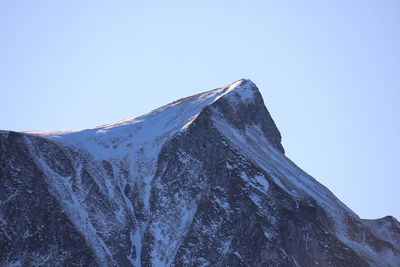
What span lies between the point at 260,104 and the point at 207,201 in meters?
44.3

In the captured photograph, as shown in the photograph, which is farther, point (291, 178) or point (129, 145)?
point (129, 145)

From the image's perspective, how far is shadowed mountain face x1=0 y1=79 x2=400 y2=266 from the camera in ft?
342

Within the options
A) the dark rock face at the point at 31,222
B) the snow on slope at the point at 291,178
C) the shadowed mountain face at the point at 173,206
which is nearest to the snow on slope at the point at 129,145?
the shadowed mountain face at the point at 173,206

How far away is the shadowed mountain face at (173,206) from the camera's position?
342ft

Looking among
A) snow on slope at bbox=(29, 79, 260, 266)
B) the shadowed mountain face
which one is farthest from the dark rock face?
snow on slope at bbox=(29, 79, 260, 266)

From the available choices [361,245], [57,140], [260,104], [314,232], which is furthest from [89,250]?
[260,104]

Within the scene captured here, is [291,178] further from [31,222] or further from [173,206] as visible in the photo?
[31,222]

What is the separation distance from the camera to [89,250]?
339ft

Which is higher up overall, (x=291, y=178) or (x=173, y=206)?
(x=291, y=178)

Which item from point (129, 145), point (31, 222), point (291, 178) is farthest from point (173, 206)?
point (291, 178)

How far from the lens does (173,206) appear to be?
381ft

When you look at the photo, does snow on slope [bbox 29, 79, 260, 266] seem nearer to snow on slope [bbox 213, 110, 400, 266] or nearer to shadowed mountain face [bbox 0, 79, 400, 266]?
shadowed mountain face [bbox 0, 79, 400, 266]

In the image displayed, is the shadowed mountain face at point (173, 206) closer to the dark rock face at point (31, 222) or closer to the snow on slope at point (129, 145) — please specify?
the dark rock face at point (31, 222)

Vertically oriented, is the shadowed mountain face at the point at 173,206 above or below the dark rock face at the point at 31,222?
above
